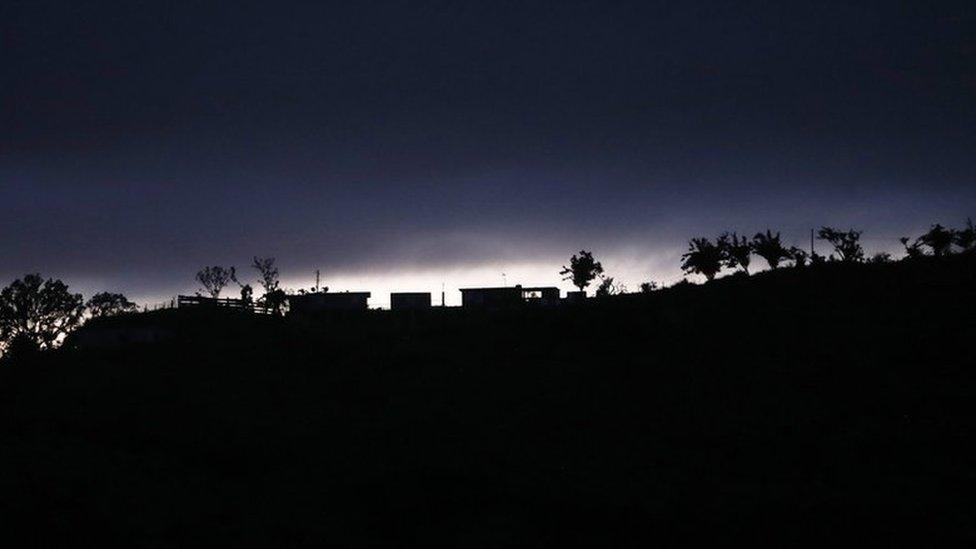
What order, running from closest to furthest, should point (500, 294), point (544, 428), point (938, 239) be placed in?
point (544, 428)
point (938, 239)
point (500, 294)

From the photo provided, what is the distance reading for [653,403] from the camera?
34844mm

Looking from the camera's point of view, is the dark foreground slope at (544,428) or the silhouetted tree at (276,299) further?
the silhouetted tree at (276,299)

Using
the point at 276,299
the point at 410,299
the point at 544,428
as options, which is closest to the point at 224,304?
the point at 276,299

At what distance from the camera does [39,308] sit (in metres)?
84.8

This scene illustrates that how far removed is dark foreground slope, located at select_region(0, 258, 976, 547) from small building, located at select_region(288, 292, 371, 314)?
21494 millimetres

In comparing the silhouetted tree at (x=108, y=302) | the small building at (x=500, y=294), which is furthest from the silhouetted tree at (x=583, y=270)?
the silhouetted tree at (x=108, y=302)

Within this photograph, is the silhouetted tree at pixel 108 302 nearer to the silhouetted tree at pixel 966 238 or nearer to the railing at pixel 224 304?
the railing at pixel 224 304

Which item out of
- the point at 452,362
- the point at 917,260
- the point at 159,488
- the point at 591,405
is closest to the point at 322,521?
the point at 159,488

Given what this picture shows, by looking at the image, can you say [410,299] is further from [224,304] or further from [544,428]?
[544,428]

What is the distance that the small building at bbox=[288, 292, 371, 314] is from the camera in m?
76.6

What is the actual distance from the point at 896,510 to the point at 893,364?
1682cm

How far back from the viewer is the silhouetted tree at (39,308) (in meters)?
81.2

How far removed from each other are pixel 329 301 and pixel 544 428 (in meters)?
52.6

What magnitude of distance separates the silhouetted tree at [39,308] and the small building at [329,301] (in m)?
24.1
